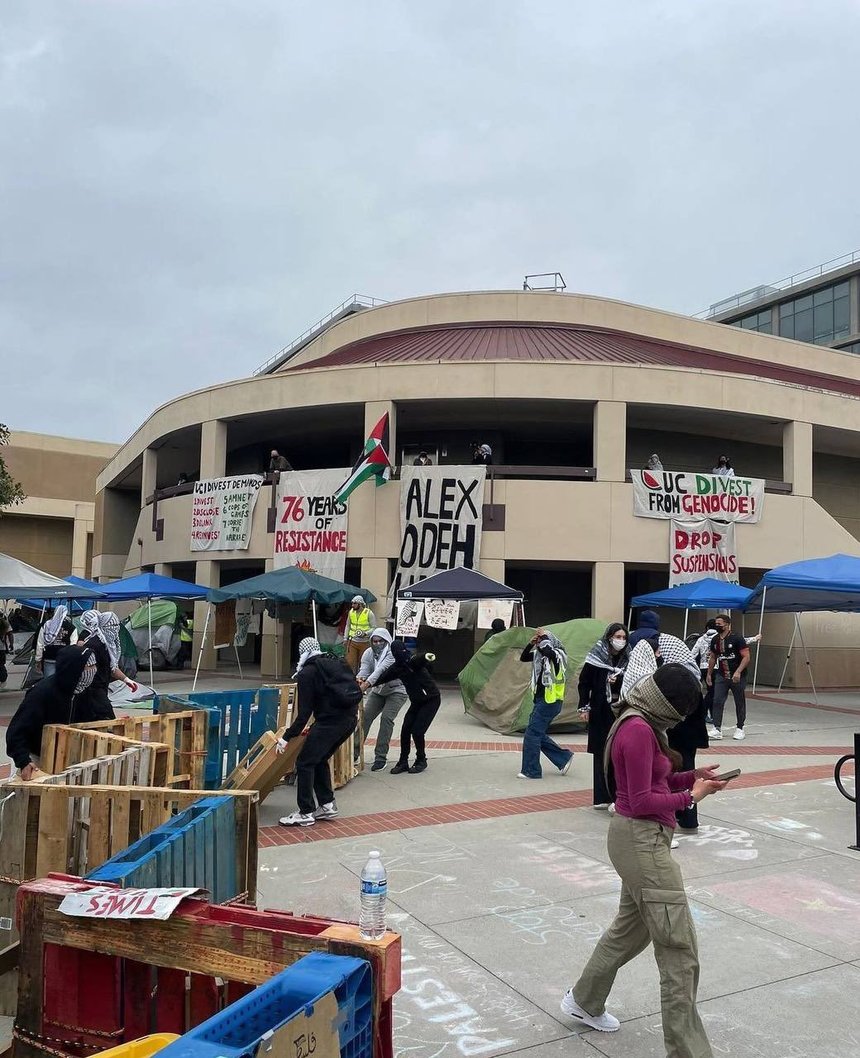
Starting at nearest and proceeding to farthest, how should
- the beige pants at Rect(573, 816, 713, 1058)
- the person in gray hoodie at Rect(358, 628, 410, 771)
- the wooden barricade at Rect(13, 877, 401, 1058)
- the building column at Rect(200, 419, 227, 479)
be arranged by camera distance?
1. the wooden barricade at Rect(13, 877, 401, 1058)
2. the beige pants at Rect(573, 816, 713, 1058)
3. the person in gray hoodie at Rect(358, 628, 410, 771)
4. the building column at Rect(200, 419, 227, 479)

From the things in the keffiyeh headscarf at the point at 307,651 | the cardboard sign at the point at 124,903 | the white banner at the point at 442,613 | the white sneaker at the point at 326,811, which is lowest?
the white sneaker at the point at 326,811

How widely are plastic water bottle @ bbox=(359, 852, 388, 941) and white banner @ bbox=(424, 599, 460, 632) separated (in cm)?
1466

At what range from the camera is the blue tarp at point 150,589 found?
63.7 feet

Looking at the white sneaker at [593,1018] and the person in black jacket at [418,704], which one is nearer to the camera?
the white sneaker at [593,1018]

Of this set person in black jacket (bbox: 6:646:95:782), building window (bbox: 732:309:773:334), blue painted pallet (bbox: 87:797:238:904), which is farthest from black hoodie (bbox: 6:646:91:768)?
building window (bbox: 732:309:773:334)

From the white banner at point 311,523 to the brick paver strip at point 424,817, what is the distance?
13.2 meters

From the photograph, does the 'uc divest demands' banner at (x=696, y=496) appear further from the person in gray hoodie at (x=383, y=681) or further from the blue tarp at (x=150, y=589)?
the person in gray hoodie at (x=383, y=681)

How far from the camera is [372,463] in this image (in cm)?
2044

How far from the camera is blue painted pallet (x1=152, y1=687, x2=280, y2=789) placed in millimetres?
7766

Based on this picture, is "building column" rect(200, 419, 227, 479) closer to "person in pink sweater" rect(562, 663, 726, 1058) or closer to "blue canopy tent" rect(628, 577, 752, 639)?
"blue canopy tent" rect(628, 577, 752, 639)

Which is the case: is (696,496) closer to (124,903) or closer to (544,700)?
(544,700)

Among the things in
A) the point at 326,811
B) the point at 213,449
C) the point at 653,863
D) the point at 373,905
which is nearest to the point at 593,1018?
the point at 653,863

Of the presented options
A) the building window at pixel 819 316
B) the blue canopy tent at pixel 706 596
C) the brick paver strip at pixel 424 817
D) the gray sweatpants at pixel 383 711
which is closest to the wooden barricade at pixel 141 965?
the brick paver strip at pixel 424 817

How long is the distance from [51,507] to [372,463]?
33247 mm
